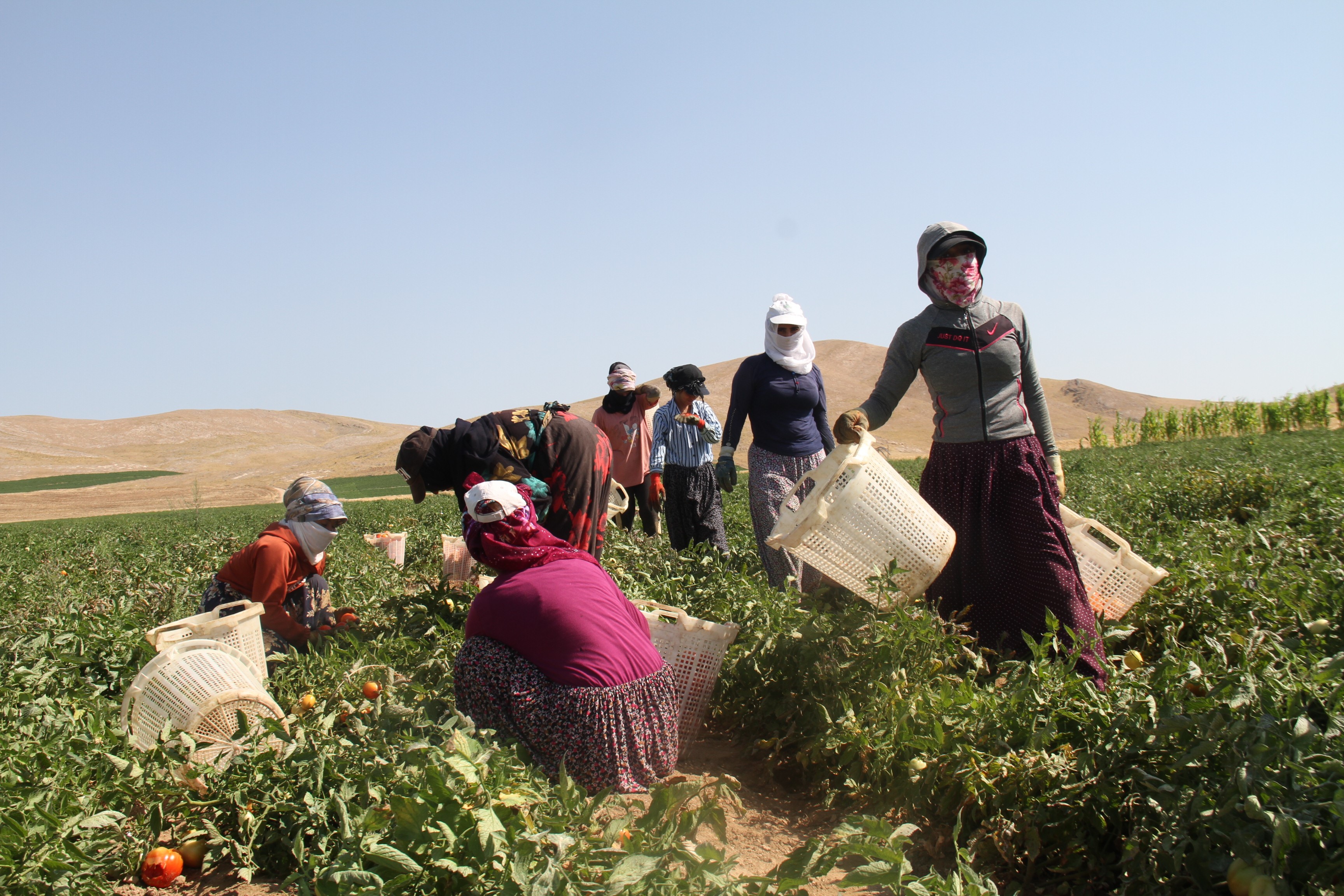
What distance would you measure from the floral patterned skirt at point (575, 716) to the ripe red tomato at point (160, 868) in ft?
2.57

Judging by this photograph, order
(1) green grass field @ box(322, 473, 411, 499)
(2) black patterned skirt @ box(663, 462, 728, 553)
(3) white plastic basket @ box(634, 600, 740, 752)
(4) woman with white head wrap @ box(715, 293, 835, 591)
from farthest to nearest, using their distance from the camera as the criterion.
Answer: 1. (1) green grass field @ box(322, 473, 411, 499)
2. (2) black patterned skirt @ box(663, 462, 728, 553)
3. (4) woman with white head wrap @ box(715, 293, 835, 591)
4. (3) white plastic basket @ box(634, 600, 740, 752)

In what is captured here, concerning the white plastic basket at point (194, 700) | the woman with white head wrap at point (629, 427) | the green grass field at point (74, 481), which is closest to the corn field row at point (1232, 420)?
the woman with white head wrap at point (629, 427)

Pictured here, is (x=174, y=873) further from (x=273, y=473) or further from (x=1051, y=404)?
(x=1051, y=404)

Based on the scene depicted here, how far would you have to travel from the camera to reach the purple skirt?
10.5 ft

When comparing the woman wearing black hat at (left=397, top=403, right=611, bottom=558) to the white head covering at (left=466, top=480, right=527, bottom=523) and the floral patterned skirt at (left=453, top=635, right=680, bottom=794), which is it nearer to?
the white head covering at (left=466, top=480, right=527, bottom=523)

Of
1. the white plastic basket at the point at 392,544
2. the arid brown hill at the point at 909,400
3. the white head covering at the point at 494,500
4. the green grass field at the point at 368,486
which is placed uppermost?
the arid brown hill at the point at 909,400

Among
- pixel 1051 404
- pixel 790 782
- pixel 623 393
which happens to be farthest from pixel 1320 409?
pixel 1051 404

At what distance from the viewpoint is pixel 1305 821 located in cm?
153

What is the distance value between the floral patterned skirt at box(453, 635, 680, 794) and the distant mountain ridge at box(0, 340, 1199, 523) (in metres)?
34.2

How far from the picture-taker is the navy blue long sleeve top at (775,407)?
4.68 meters

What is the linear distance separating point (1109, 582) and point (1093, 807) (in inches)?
66.3

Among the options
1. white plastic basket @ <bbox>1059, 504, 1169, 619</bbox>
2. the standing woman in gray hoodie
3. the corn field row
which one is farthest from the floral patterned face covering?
the corn field row

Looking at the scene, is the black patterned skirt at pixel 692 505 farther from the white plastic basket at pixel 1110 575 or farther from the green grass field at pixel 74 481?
the green grass field at pixel 74 481

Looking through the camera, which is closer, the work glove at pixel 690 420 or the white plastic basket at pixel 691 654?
the white plastic basket at pixel 691 654
